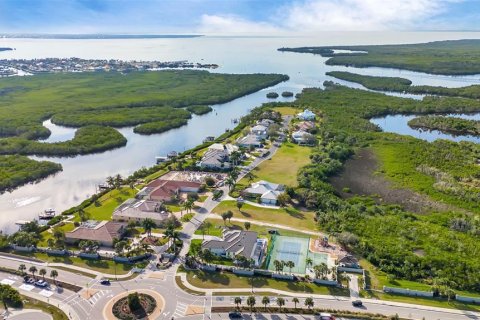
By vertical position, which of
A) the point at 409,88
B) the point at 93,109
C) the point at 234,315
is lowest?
the point at 234,315

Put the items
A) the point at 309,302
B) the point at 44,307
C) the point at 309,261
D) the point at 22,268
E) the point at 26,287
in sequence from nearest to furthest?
the point at 309,302 → the point at 44,307 → the point at 26,287 → the point at 22,268 → the point at 309,261

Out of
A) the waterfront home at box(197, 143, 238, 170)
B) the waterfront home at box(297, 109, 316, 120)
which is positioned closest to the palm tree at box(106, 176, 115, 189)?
the waterfront home at box(197, 143, 238, 170)

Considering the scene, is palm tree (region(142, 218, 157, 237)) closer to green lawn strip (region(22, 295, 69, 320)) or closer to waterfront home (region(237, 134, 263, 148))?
green lawn strip (region(22, 295, 69, 320))

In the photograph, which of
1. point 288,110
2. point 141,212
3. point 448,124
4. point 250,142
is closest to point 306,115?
point 288,110

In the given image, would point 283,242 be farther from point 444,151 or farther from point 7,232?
point 444,151

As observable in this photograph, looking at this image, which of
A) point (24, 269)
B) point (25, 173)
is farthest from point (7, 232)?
point (25, 173)

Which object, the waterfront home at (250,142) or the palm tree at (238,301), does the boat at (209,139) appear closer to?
the waterfront home at (250,142)

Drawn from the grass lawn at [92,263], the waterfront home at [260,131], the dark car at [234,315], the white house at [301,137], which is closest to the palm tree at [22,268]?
the grass lawn at [92,263]

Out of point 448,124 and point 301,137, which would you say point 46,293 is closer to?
point 301,137
